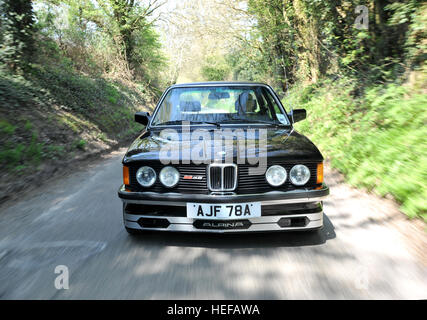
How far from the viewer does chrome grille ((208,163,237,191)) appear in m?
2.91

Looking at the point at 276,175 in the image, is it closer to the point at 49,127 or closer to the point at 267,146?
the point at 267,146

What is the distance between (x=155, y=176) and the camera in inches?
118

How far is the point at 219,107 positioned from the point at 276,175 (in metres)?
1.48

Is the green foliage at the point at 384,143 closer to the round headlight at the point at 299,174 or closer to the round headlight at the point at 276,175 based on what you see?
the round headlight at the point at 299,174

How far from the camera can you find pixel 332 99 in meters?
8.91

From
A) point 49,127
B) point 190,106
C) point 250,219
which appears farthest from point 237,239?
point 49,127

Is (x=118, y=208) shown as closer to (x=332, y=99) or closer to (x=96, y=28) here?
(x=332, y=99)

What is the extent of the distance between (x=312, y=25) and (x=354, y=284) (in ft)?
39.2

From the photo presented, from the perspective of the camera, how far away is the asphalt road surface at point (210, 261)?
2.36 metres

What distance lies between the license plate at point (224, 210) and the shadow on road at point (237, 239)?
31 cm

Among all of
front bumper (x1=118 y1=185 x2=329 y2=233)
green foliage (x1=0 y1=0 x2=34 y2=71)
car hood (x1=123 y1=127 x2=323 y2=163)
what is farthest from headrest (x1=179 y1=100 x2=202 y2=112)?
green foliage (x1=0 y1=0 x2=34 y2=71)

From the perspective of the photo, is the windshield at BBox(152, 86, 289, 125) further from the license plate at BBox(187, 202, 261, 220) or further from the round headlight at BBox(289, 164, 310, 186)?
the license plate at BBox(187, 202, 261, 220)

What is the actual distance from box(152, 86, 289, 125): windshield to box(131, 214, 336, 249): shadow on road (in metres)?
1.33
